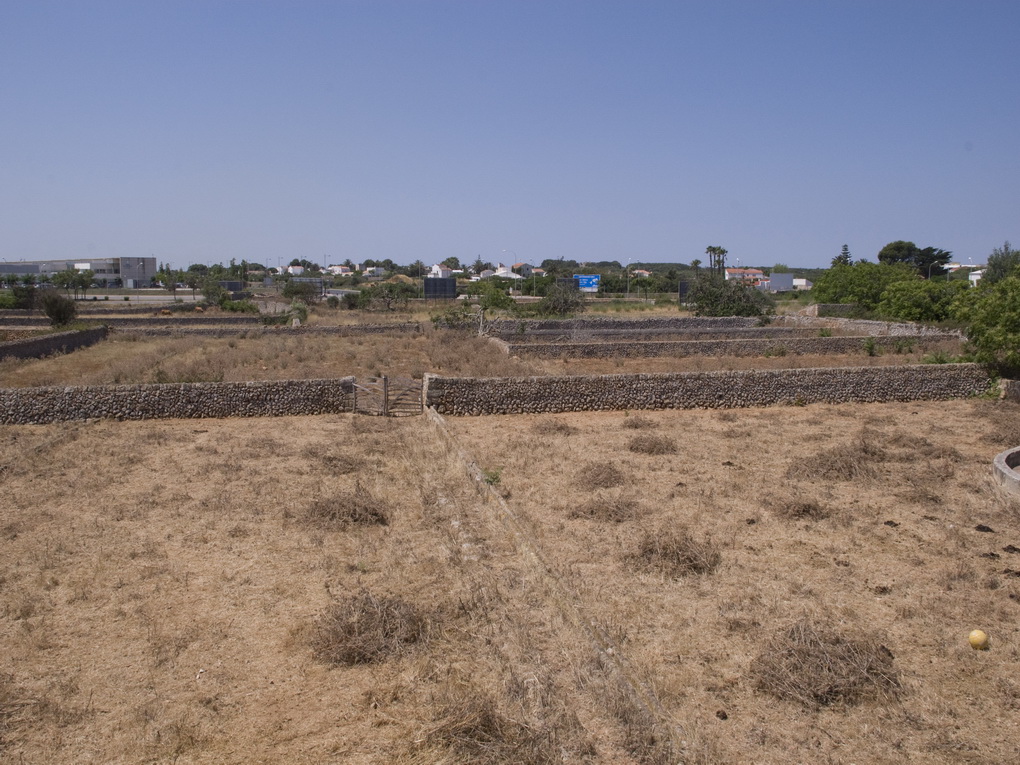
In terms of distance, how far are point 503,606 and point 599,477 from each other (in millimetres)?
5268

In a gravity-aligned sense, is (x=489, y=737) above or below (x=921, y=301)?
Result: below

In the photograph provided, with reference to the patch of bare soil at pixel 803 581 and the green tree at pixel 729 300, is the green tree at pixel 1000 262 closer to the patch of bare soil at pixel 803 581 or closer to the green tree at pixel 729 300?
the green tree at pixel 729 300

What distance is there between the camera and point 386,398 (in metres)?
19.5

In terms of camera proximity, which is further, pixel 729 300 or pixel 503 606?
pixel 729 300

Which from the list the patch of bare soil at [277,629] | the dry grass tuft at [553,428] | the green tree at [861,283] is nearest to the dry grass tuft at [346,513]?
the patch of bare soil at [277,629]

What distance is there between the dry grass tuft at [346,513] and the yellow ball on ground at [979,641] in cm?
747

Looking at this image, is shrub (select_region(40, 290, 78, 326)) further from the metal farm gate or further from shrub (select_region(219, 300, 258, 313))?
the metal farm gate

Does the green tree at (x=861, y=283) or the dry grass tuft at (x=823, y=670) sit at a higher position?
the green tree at (x=861, y=283)

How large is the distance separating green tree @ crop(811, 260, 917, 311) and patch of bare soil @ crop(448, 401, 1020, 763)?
37358mm

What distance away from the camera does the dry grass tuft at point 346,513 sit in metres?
11.3

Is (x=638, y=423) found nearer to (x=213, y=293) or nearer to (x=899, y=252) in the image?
(x=213, y=293)

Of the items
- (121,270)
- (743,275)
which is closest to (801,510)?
(743,275)

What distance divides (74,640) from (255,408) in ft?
39.4

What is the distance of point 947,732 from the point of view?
20.6ft
